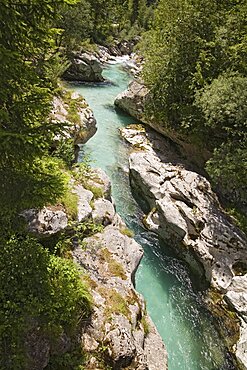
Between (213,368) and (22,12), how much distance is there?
1110cm

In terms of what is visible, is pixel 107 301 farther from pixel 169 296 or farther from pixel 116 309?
pixel 169 296

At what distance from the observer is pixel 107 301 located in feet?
27.7

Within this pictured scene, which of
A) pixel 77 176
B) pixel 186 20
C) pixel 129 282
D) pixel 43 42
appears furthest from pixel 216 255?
pixel 186 20

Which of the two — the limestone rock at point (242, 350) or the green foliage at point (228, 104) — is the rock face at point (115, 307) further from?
the green foliage at point (228, 104)

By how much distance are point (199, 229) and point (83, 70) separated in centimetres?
2285

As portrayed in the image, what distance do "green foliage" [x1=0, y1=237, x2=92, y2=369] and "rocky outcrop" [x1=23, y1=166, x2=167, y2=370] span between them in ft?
0.98

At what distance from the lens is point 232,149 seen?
48.9 feet

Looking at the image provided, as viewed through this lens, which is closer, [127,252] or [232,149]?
[127,252]

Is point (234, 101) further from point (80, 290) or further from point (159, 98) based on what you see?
point (80, 290)

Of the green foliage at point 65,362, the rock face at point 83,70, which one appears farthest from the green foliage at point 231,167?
the rock face at point 83,70

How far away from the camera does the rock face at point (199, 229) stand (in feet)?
40.4

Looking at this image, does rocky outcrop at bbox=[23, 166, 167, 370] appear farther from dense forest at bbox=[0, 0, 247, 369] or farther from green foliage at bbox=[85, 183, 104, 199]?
dense forest at bbox=[0, 0, 247, 369]

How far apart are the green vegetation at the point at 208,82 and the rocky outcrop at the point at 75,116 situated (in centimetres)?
505

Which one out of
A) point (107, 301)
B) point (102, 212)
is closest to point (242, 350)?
point (107, 301)
